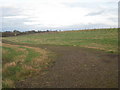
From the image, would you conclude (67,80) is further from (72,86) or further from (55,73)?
(55,73)

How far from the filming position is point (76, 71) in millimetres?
9000

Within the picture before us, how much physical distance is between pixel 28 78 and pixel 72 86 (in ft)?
9.12

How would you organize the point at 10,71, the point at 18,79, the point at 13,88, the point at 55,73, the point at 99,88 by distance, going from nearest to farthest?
the point at 99,88
the point at 13,88
the point at 18,79
the point at 55,73
the point at 10,71

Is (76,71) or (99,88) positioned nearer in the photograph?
(99,88)

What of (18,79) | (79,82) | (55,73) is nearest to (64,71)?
(55,73)

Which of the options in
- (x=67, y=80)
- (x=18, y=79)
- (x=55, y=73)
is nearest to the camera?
(x=67, y=80)

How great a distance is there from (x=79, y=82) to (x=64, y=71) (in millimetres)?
2096

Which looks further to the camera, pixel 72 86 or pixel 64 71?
pixel 64 71

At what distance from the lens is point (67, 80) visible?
744 centimetres

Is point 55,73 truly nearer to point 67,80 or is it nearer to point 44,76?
point 44,76

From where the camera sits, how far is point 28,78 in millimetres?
8062

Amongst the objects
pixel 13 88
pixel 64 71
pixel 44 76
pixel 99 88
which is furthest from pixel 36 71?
pixel 99 88

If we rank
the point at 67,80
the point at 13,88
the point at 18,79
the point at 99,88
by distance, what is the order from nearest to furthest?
the point at 99,88 → the point at 13,88 → the point at 67,80 → the point at 18,79

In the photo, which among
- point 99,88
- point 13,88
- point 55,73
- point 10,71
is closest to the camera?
point 99,88
